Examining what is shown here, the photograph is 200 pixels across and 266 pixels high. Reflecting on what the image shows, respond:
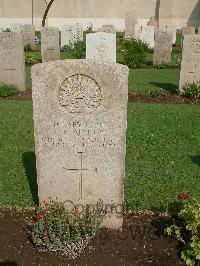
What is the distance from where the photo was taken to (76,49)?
1666 cm

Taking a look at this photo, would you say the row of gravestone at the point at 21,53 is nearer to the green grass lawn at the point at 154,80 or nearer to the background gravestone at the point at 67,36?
the green grass lawn at the point at 154,80

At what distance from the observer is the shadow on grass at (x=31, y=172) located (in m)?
5.30

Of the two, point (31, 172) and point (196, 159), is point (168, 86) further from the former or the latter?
point (31, 172)

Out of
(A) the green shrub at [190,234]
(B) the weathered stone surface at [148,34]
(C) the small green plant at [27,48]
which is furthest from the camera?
(B) the weathered stone surface at [148,34]

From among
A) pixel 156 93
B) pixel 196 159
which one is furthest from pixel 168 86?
pixel 196 159

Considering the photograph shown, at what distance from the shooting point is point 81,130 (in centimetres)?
409

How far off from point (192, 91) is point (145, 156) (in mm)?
4647

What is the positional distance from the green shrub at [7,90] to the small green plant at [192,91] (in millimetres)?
4674

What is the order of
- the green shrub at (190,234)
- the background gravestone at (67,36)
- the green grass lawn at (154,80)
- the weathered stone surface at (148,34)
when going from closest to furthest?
the green shrub at (190,234), the green grass lawn at (154,80), the weathered stone surface at (148,34), the background gravestone at (67,36)

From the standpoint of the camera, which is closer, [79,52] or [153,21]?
[79,52]

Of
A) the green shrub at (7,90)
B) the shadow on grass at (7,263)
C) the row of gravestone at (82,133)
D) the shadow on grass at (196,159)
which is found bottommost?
the shadow on grass at (7,263)

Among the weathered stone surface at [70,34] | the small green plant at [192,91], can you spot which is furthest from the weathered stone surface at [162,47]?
the weathered stone surface at [70,34]

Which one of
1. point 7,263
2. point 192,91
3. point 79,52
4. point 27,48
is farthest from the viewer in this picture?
point 27,48

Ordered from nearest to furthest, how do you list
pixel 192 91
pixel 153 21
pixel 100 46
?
pixel 192 91
pixel 100 46
pixel 153 21
